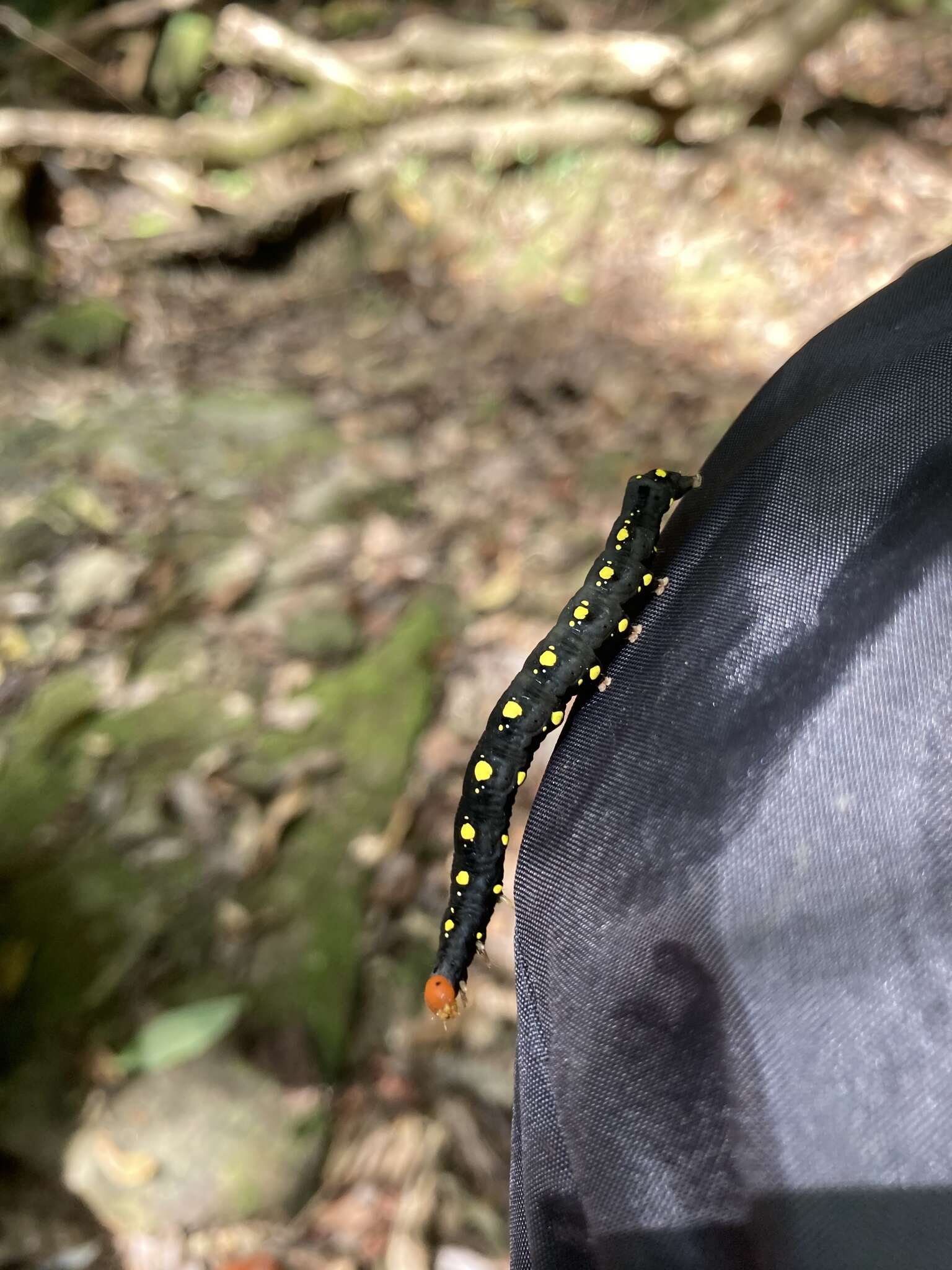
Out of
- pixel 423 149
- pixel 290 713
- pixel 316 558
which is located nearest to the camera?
pixel 290 713

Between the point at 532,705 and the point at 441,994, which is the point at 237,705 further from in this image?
the point at 532,705

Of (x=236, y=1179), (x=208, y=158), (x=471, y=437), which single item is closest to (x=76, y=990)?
(x=236, y=1179)

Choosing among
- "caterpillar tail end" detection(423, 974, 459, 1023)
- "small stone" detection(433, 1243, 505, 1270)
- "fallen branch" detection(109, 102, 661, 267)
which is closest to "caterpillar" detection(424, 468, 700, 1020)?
"caterpillar tail end" detection(423, 974, 459, 1023)

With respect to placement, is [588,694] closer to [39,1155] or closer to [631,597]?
[631,597]

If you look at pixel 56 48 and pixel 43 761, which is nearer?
pixel 43 761

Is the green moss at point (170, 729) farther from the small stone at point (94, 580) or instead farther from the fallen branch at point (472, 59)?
the fallen branch at point (472, 59)

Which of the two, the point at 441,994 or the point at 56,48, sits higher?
the point at 56,48

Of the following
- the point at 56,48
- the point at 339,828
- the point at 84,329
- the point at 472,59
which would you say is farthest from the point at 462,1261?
the point at 56,48
